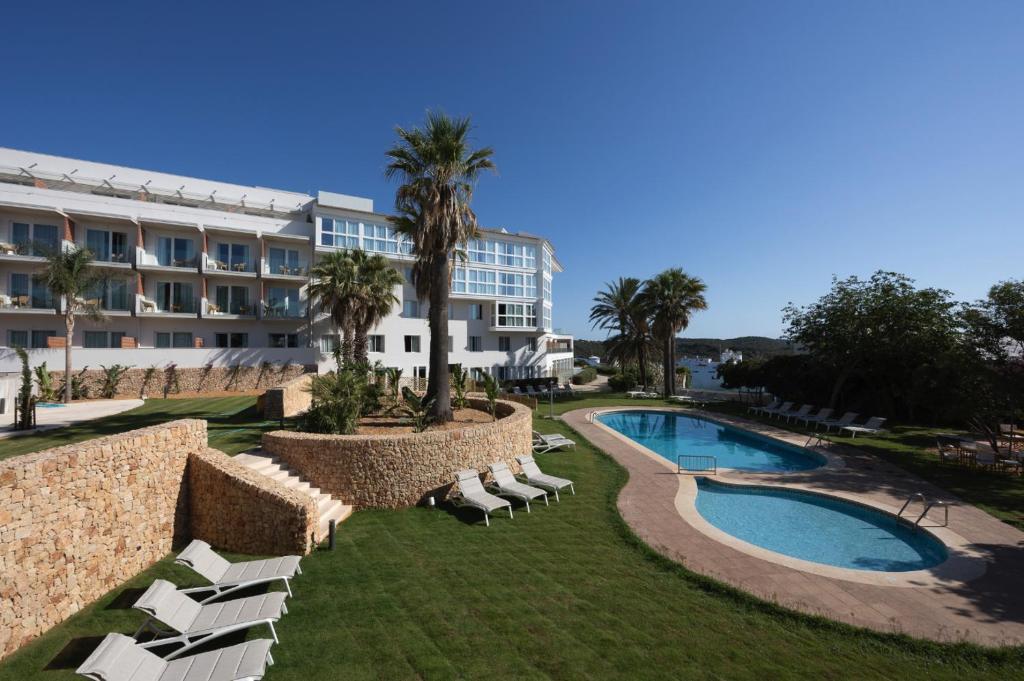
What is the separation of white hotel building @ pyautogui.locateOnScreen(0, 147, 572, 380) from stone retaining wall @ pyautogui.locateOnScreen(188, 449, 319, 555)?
2294cm

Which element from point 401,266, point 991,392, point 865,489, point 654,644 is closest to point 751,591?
point 654,644

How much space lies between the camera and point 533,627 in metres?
6.06

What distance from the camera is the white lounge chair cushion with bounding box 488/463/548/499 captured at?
35.9 feet

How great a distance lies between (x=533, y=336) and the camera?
39094 millimetres

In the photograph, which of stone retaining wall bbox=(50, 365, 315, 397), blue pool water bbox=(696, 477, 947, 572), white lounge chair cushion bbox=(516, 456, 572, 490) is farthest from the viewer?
stone retaining wall bbox=(50, 365, 315, 397)

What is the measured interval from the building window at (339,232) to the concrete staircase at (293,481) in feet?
76.6

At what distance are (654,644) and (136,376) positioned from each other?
103 ft

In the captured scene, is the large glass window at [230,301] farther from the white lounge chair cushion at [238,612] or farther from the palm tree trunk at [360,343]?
the white lounge chair cushion at [238,612]

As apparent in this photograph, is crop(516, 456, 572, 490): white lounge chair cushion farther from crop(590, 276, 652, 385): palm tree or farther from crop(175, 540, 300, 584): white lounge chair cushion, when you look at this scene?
crop(590, 276, 652, 385): palm tree

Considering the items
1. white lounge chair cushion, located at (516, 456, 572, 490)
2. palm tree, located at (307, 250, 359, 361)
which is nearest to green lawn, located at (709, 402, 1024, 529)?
white lounge chair cushion, located at (516, 456, 572, 490)

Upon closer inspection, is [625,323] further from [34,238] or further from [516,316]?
[34,238]

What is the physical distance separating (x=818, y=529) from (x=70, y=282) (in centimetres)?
3456

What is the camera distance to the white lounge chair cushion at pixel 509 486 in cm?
1093

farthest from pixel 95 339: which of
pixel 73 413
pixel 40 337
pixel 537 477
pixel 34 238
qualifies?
pixel 537 477
